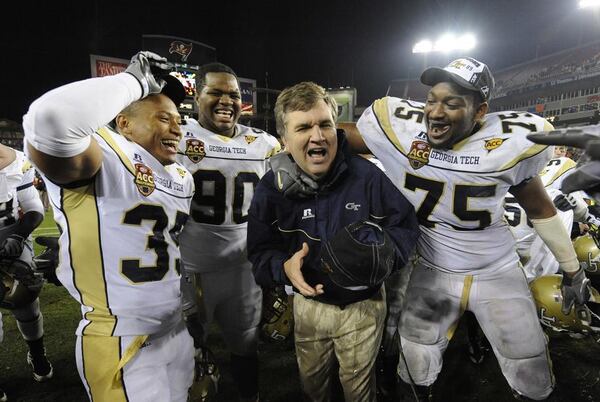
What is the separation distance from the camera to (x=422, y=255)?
262 centimetres

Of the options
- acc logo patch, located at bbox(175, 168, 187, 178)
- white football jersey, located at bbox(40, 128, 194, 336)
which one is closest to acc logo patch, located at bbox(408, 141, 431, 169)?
acc logo patch, located at bbox(175, 168, 187, 178)

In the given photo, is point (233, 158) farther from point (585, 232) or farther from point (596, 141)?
point (585, 232)

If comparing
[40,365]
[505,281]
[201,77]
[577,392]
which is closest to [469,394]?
[577,392]

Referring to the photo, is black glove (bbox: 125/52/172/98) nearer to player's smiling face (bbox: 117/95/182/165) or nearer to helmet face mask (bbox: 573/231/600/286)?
player's smiling face (bbox: 117/95/182/165)

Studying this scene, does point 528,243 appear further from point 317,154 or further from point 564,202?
point 317,154

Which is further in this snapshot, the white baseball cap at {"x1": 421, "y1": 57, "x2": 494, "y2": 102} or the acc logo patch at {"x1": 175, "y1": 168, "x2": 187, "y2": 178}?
the white baseball cap at {"x1": 421, "y1": 57, "x2": 494, "y2": 102}

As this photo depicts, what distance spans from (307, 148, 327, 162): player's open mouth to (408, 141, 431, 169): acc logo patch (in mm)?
831

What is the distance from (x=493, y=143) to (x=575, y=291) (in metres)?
1.30

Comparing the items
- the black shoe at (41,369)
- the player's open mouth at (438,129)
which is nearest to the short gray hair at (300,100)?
the player's open mouth at (438,129)

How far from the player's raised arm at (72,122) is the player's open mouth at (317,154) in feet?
2.99

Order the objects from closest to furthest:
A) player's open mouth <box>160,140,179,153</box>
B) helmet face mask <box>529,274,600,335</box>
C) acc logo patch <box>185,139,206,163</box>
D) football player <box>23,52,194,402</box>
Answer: football player <box>23,52,194,402</box> → player's open mouth <box>160,140,179,153</box> → acc logo patch <box>185,139,206,163</box> → helmet face mask <box>529,274,600,335</box>

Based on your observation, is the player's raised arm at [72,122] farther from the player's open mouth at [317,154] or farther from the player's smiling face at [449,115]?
the player's smiling face at [449,115]

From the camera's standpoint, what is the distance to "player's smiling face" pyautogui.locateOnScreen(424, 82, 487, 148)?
236cm

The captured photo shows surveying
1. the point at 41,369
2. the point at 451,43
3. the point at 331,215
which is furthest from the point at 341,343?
the point at 451,43
